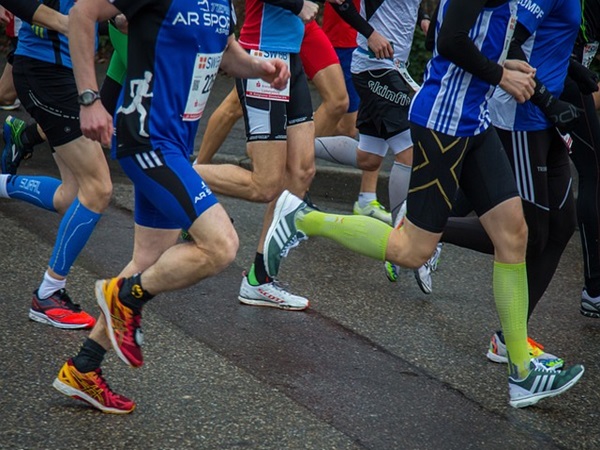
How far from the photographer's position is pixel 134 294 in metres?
3.78

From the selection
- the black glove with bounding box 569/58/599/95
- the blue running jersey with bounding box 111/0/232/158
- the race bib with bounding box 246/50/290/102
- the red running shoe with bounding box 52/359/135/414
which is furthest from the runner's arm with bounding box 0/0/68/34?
the black glove with bounding box 569/58/599/95

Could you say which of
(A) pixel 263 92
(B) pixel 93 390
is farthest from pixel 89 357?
(A) pixel 263 92

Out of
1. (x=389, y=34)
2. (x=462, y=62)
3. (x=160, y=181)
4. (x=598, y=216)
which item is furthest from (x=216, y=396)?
(x=389, y=34)

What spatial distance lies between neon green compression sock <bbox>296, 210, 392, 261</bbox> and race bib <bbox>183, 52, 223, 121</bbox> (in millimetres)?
1158

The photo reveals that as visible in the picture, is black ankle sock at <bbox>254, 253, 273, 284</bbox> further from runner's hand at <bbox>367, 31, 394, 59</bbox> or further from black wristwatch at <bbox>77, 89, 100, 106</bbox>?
black wristwatch at <bbox>77, 89, 100, 106</bbox>

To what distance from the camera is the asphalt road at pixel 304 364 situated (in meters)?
3.94

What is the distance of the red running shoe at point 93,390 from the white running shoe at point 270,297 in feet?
5.15

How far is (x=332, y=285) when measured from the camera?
234 inches

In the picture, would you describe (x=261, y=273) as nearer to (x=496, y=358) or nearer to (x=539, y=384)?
(x=496, y=358)

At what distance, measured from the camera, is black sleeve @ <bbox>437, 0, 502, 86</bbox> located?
13.5 feet

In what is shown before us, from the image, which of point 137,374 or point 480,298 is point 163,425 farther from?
point 480,298

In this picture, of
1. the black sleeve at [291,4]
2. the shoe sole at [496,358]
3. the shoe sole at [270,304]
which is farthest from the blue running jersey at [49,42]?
the shoe sole at [496,358]

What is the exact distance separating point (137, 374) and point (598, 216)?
271 centimetres

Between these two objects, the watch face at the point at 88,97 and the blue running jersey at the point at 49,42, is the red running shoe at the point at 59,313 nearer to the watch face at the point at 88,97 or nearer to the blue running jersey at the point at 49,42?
the blue running jersey at the point at 49,42
